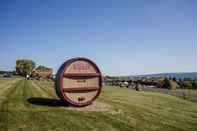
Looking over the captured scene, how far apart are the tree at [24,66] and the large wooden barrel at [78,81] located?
425 ft

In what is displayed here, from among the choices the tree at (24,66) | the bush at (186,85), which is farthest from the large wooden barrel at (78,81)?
the tree at (24,66)

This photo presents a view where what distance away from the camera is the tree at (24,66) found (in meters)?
139

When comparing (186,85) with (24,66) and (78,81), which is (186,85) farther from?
(24,66)

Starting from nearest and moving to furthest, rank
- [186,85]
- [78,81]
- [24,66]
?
[78,81] < [186,85] < [24,66]

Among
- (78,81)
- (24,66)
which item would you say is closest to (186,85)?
(78,81)

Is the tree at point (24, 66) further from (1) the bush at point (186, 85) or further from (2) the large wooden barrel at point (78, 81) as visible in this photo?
(2) the large wooden barrel at point (78, 81)

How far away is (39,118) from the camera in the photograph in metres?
9.55

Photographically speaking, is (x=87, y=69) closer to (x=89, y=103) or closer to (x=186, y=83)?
(x=89, y=103)

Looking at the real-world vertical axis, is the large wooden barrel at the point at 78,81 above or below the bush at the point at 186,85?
above

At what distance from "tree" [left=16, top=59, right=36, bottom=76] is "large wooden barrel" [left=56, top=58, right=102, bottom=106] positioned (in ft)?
425

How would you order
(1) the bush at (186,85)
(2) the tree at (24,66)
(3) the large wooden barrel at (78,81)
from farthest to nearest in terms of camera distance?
(2) the tree at (24,66) → (1) the bush at (186,85) → (3) the large wooden barrel at (78,81)

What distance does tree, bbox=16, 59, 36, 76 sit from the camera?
5456 inches

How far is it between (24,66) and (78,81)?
135135mm

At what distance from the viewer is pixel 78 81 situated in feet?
42.9
